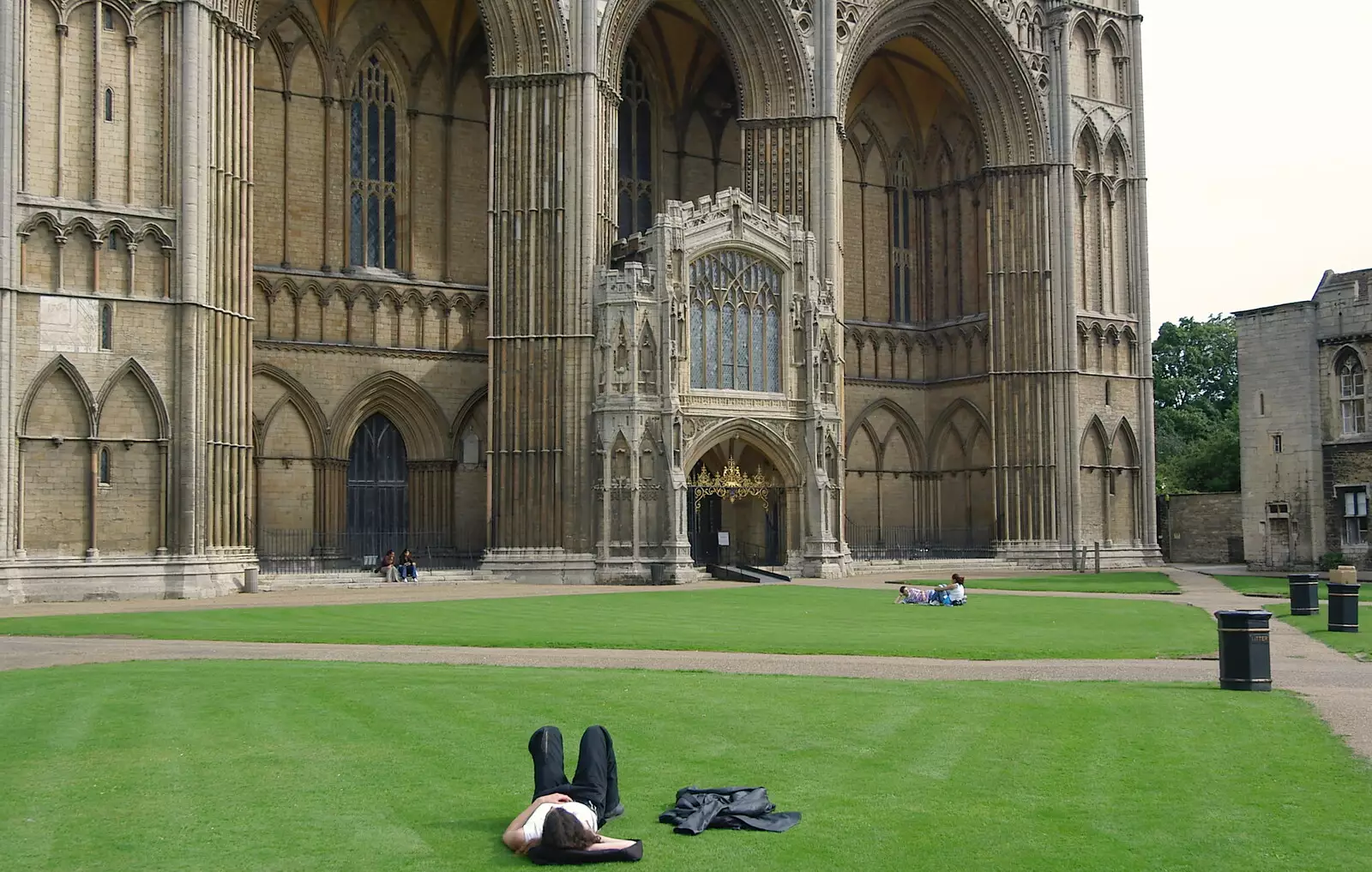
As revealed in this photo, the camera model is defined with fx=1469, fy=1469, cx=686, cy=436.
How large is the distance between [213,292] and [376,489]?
38.4 feet

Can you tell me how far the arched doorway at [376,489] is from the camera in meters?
45.1

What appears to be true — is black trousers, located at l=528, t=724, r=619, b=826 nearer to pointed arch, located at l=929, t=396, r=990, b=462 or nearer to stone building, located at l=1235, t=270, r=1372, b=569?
stone building, located at l=1235, t=270, r=1372, b=569

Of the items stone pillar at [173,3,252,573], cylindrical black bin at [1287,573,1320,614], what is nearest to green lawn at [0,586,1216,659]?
cylindrical black bin at [1287,573,1320,614]

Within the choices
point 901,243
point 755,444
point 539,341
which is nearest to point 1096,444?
point 901,243

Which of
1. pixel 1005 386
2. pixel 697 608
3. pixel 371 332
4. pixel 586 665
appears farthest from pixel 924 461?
pixel 586 665

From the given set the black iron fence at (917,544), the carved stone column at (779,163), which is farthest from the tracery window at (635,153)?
the black iron fence at (917,544)

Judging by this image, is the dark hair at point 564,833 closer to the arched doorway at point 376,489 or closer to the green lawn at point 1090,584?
the green lawn at point 1090,584

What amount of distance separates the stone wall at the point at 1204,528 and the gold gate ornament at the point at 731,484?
22.3 meters

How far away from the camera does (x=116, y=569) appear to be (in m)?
33.5

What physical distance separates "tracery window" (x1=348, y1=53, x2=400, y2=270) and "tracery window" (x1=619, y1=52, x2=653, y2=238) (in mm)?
8165

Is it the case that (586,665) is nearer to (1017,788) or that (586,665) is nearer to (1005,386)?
(1017,788)

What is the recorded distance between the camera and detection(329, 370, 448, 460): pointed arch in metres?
44.6

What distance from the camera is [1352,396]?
140ft

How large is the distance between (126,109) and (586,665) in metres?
23.1
